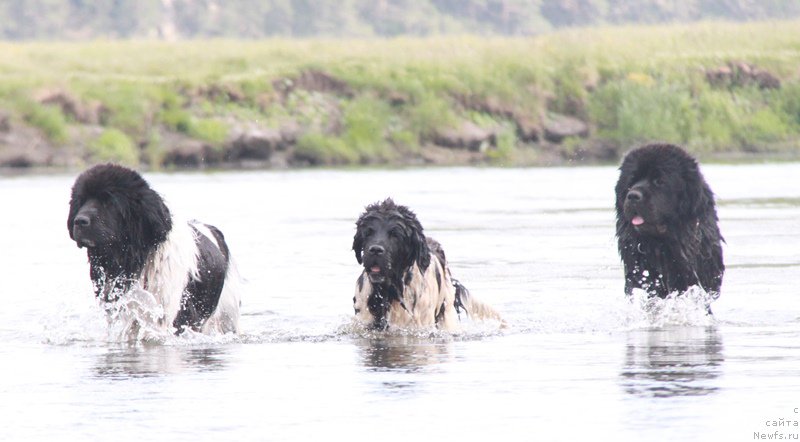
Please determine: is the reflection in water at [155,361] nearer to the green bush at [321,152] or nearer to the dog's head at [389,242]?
the dog's head at [389,242]

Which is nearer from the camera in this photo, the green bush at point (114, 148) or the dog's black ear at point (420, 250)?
the dog's black ear at point (420, 250)

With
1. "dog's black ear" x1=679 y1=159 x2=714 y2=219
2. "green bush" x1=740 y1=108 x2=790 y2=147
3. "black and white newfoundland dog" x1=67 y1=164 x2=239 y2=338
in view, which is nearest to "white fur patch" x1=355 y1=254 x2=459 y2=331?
"black and white newfoundland dog" x1=67 y1=164 x2=239 y2=338

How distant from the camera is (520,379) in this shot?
898cm

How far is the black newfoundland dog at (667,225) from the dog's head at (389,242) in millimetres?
1522

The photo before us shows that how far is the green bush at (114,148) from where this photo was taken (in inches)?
1374

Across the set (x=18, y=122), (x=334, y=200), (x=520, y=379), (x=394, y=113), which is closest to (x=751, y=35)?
(x=394, y=113)

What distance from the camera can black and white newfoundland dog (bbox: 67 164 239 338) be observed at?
10.4 meters

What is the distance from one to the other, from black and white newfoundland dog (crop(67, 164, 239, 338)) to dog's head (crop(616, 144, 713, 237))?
9.48 ft

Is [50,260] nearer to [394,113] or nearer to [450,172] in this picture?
[450,172]

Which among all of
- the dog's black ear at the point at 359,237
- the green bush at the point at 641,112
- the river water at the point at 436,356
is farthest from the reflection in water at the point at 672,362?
the green bush at the point at 641,112

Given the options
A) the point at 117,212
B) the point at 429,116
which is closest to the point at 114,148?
the point at 429,116

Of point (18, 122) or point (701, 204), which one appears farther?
point (18, 122)

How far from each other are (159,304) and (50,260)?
6.29m

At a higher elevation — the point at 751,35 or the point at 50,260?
the point at 751,35
